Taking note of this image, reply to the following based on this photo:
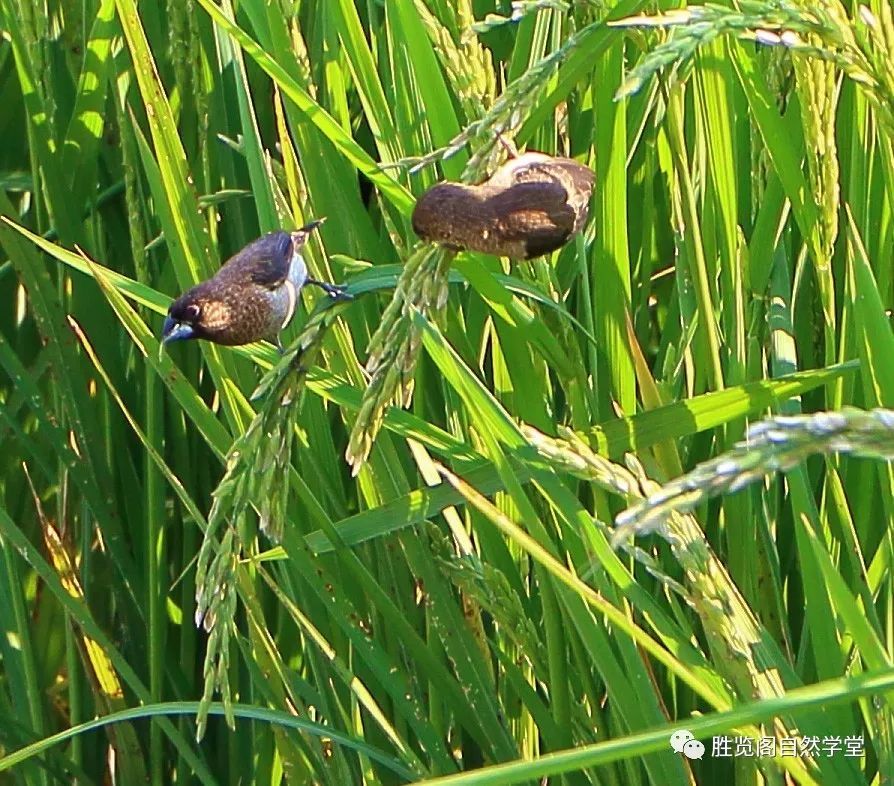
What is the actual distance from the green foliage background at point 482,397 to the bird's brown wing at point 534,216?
0.06 metres

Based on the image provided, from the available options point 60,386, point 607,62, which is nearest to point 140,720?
point 60,386

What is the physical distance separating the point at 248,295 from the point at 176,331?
108mm

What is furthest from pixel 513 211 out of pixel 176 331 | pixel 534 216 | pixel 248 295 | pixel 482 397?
pixel 176 331

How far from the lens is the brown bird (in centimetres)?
97

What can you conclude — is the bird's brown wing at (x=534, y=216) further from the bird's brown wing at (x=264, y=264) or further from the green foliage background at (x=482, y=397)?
the bird's brown wing at (x=264, y=264)

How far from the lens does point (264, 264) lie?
4.02 ft

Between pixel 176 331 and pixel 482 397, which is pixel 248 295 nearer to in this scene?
pixel 176 331

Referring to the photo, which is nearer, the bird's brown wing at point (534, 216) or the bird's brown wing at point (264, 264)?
the bird's brown wing at point (534, 216)

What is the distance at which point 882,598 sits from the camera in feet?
4.08

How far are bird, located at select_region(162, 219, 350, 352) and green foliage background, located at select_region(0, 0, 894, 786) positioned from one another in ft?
0.17

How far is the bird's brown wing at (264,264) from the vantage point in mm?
1218

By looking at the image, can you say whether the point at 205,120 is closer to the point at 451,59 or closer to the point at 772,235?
the point at 451,59

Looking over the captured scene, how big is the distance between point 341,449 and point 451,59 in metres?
0.61

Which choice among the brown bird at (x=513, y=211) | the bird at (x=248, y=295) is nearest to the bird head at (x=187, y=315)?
the bird at (x=248, y=295)
